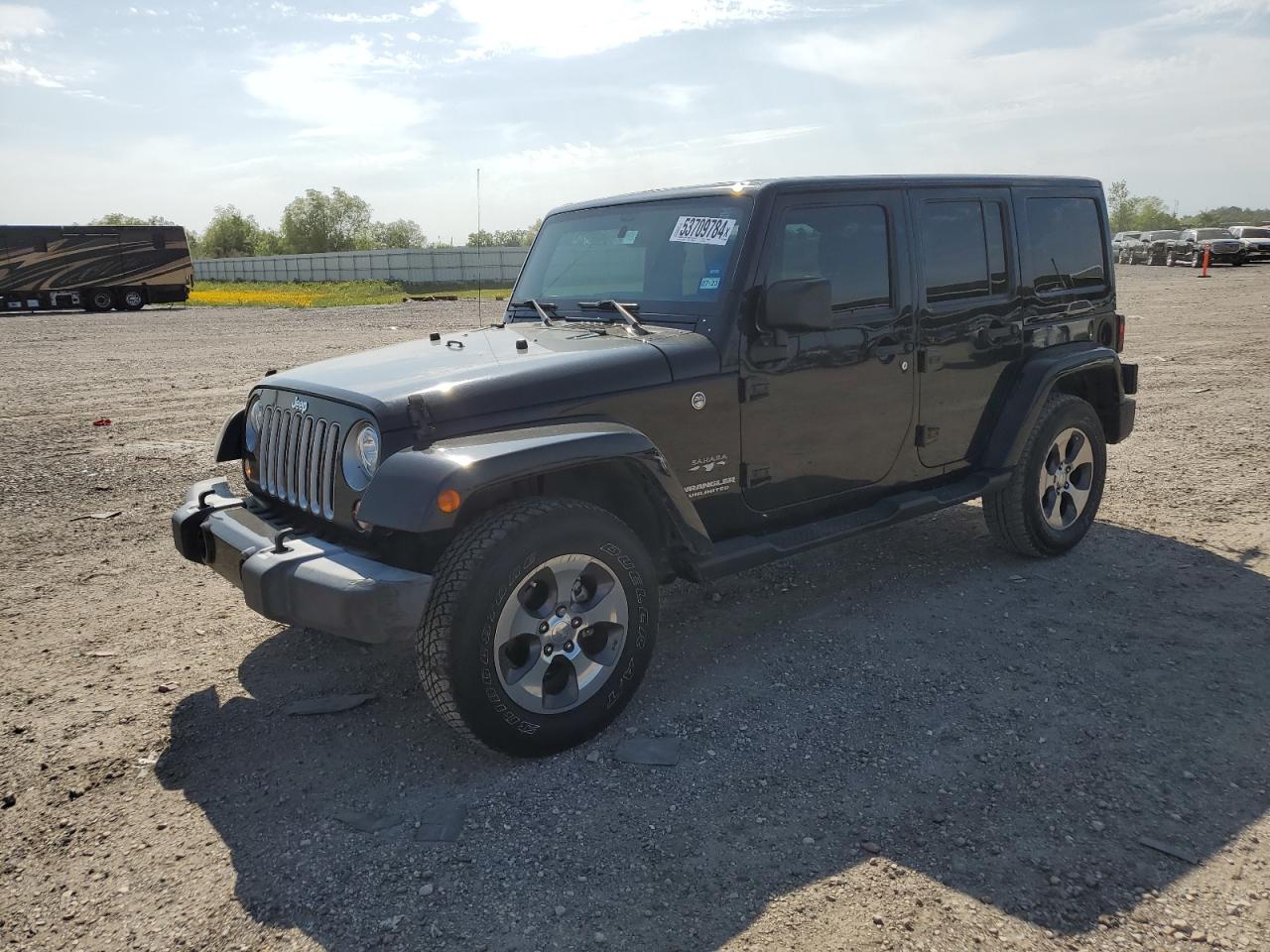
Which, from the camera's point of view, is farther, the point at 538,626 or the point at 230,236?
the point at 230,236

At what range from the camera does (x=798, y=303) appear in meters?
3.89

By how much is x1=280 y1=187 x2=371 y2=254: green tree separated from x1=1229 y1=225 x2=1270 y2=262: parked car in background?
87.6 m

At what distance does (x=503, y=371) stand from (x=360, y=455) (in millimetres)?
600

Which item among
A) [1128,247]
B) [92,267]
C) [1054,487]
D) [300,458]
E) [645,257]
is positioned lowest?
[1054,487]

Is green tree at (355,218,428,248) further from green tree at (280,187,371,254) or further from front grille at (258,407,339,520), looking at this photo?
front grille at (258,407,339,520)

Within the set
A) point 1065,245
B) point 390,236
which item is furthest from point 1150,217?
point 1065,245

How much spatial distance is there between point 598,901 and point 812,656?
1.86 m

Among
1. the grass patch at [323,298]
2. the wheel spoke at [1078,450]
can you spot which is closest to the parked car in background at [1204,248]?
the grass patch at [323,298]

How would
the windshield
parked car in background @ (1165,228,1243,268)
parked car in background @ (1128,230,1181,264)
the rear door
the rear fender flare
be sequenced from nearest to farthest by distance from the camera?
the windshield
the rear door
the rear fender flare
parked car in background @ (1165,228,1243,268)
parked car in background @ (1128,230,1181,264)

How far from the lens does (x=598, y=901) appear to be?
2.75 meters

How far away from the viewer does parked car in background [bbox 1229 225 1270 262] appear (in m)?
39.2

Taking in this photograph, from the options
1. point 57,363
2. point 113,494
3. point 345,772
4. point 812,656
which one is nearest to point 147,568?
point 113,494

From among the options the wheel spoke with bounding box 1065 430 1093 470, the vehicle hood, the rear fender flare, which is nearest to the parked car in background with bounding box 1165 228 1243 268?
the wheel spoke with bounding box 1065 430 1093 470

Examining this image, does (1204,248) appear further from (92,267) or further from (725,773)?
(725,773)
